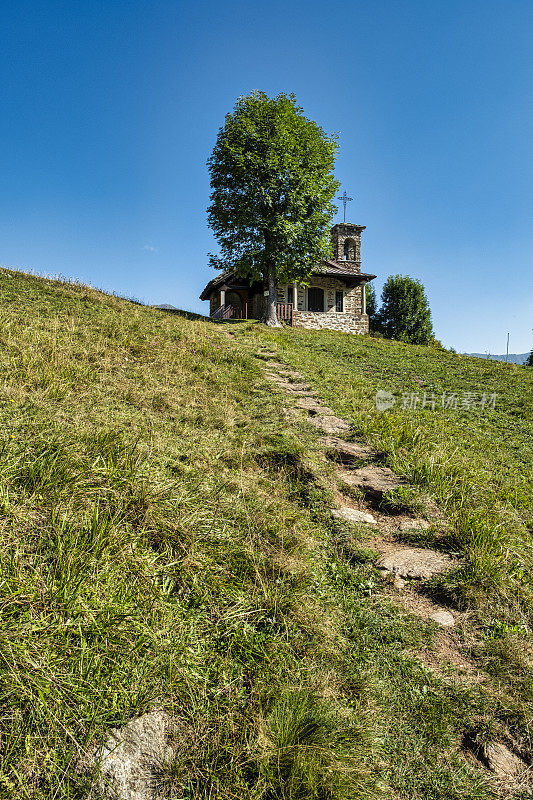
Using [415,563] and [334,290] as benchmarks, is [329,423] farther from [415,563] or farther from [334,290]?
[334,290]

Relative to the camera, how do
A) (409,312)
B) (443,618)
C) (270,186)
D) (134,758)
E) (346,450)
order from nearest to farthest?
(134,758) → (443,618) → (346,450) → (270,186) → (409,312)

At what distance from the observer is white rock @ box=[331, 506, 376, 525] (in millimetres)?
3295

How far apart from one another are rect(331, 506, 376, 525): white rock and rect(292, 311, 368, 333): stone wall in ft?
62.8

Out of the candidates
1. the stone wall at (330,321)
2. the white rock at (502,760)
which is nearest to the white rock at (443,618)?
the white rock at (502,760)

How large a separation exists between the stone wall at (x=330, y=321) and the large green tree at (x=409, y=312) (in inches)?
601

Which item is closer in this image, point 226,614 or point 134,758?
point 134,758

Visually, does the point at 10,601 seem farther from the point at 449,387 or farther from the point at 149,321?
the point at 449,387

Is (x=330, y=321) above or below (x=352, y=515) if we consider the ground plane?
above

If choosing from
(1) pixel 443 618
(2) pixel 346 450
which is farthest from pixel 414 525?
(2) pixel 346 450

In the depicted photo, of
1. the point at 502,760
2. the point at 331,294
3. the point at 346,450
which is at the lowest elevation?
the point at 502,760

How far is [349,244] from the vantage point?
25.7 meters

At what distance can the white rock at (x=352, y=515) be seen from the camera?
10.8 ft

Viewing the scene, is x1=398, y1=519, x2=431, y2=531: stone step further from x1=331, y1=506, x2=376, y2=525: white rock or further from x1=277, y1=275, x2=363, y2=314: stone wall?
x1=277, y1=275, x2=363, y2=314: stone wall

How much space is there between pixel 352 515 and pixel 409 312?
38831mm
